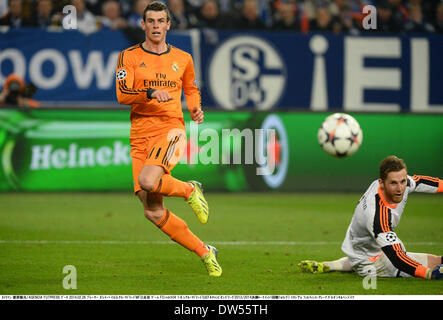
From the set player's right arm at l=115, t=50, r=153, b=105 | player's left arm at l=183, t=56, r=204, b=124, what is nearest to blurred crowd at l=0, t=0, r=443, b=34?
player's left arm at l=183, t=56, r=204, b=124

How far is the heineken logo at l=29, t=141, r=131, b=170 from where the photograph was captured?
12.5m

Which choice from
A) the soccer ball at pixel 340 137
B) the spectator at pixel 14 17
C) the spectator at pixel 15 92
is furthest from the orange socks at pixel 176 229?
the spectator at pixel 14 17

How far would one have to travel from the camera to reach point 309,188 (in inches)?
512

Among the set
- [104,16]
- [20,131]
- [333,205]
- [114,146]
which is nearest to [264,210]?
[333,205]

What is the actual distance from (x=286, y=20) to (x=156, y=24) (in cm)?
939

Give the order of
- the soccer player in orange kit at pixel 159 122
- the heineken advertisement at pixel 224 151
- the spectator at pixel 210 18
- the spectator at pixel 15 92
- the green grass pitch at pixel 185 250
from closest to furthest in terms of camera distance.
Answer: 1. the green grass pitch at pixel 185 250
2. the soccer player in orange kit at pixel 159 122
3. the heineken advertisement at pixel 224 151
4. the spectator at pixel 15 92
5. the spectator at pixel 210 18

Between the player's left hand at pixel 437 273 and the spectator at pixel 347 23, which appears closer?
the player's left hand at pixel 437 273

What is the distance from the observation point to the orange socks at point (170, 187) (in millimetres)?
6188

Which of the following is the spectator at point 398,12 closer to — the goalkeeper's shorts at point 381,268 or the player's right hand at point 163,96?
the goalkeeper's shorts at point 381,268

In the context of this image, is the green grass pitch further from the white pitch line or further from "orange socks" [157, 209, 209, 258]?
"orange socks" [157, 209, 209, 258]

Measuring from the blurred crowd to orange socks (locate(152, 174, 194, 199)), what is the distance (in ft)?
28.1

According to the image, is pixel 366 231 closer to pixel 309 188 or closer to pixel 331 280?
pixel 331 280

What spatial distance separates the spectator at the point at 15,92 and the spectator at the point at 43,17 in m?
1.18

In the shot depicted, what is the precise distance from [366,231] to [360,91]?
9.29 metres
